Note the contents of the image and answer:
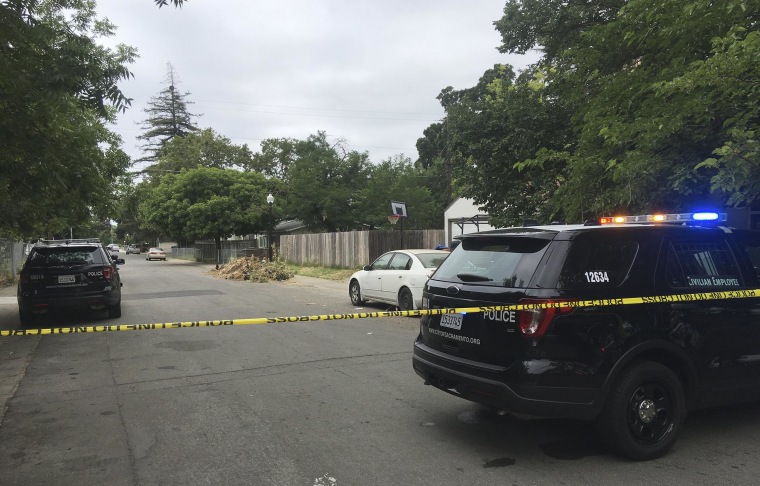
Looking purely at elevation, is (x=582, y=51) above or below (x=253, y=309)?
above

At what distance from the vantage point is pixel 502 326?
4004mm

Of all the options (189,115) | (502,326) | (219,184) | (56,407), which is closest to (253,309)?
(56,407)

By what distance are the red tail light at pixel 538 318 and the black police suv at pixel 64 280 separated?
31.0 ft

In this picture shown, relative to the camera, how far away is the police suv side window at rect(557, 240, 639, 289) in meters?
3.96

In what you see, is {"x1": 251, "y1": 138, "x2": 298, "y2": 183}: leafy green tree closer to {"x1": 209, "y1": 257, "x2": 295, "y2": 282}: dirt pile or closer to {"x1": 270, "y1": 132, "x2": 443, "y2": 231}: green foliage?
Answer: {"x1": 270, "y1": 132, "x2": 443, "y2": 231}: green foliage

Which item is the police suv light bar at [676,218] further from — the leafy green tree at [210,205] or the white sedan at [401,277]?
the leafy green tree at [210,205]

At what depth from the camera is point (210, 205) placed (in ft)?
140

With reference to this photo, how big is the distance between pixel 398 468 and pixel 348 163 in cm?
3937

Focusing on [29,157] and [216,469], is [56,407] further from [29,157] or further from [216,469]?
[29,157]

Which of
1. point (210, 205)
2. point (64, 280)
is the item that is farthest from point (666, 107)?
point (210, 205)

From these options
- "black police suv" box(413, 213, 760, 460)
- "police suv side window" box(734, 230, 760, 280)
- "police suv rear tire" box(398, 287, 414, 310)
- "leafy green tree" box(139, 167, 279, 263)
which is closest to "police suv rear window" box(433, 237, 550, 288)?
"black police suv" box(413, 213, 760, 460)

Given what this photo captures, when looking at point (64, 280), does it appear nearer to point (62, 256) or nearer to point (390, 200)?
point (62, 256)

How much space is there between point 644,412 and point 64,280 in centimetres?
1019

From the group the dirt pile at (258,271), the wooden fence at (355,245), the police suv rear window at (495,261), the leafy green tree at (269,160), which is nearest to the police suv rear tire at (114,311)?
the police suv rear window at (495,261)
